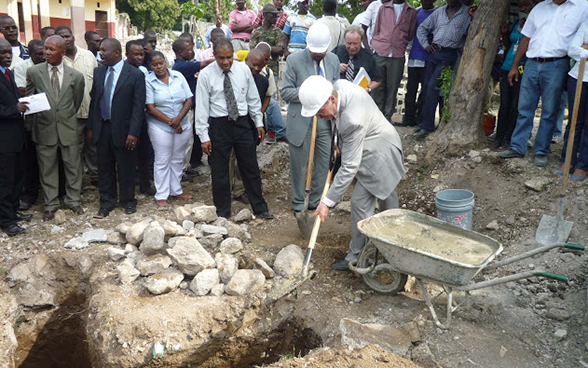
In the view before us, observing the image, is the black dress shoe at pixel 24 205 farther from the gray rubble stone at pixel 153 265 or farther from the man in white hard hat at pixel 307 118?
the man in white hard hat at pixel 307 118

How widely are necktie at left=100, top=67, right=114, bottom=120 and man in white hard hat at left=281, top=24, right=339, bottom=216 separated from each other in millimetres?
2072

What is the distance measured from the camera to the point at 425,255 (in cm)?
370

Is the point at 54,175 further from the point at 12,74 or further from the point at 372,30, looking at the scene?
the point at 372,30

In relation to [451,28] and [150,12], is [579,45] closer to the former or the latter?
[451,28]

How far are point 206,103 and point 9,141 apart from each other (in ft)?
7.08

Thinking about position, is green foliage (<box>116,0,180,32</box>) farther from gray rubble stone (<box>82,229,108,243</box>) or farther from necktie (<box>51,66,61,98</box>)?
gray rubble stone (<box>82,229,108,243</box>)

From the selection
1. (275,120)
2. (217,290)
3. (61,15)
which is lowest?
(217,290)

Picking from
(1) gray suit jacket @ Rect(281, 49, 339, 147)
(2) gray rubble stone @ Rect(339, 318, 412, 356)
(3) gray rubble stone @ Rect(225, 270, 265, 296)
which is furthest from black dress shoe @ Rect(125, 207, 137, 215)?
(2) gray rubble stone @ Rect(339, 318, 412, 356)

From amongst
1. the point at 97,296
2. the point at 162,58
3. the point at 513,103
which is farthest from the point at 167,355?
the point at 513,103

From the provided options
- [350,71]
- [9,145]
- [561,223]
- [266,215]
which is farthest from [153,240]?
[561,223]

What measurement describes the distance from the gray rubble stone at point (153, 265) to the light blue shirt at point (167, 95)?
2.13m

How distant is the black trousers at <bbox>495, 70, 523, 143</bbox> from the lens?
259 inches

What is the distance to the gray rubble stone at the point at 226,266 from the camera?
469cm

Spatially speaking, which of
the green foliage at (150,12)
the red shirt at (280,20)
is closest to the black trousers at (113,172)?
the red shirt at (280,20)
